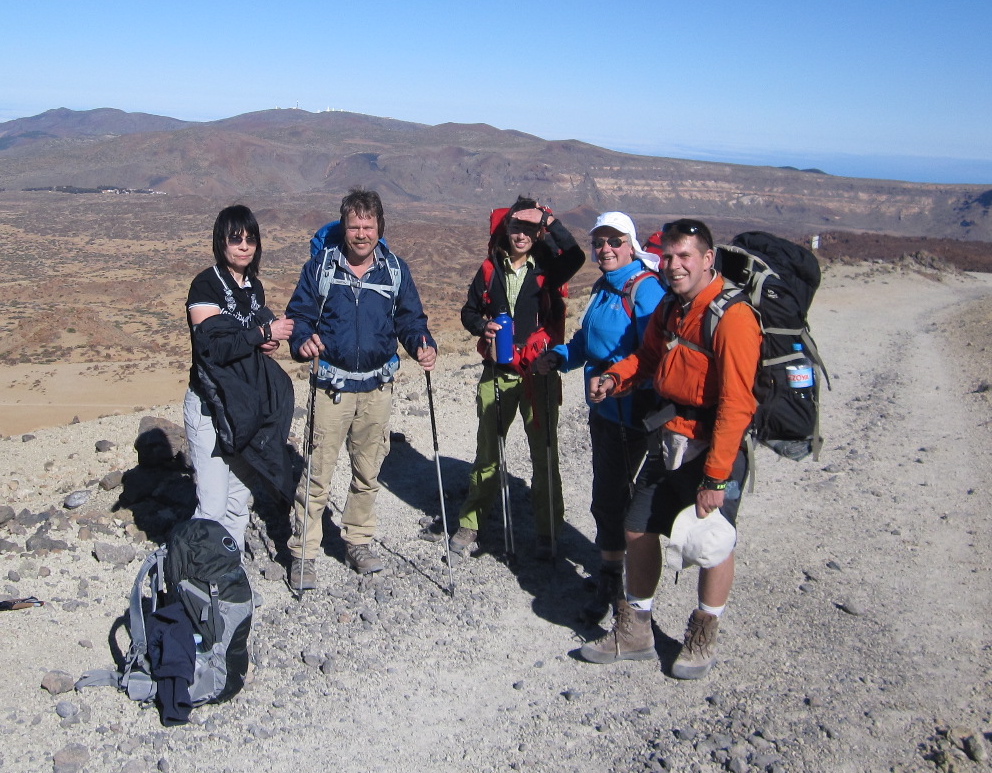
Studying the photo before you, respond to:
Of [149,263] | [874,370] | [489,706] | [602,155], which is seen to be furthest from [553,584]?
[602,155]

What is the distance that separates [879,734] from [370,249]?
3170mm

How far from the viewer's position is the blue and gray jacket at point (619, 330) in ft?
13.3

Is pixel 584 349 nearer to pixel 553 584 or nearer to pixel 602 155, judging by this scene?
pixel 553 584

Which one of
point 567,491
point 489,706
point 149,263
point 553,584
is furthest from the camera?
point 149,263

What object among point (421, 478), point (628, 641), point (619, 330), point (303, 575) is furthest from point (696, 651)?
point (421, 478)

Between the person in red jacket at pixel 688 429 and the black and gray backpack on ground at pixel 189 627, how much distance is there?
5.40 ft

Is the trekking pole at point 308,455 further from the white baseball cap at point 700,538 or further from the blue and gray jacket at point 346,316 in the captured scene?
the white baseball cap at point 700,538

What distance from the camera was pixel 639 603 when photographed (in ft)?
12.8

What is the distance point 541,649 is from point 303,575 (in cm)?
135

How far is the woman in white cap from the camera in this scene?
13.3 ft

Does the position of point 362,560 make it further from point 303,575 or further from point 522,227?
point 522,227

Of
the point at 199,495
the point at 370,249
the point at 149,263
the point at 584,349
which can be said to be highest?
the point at 370,249

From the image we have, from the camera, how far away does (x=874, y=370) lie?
10273 mm

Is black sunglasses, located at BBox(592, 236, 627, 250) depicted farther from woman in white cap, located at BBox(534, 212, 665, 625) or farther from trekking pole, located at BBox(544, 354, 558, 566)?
trekking pole, located at BBox(544, 354, 558, 566)
